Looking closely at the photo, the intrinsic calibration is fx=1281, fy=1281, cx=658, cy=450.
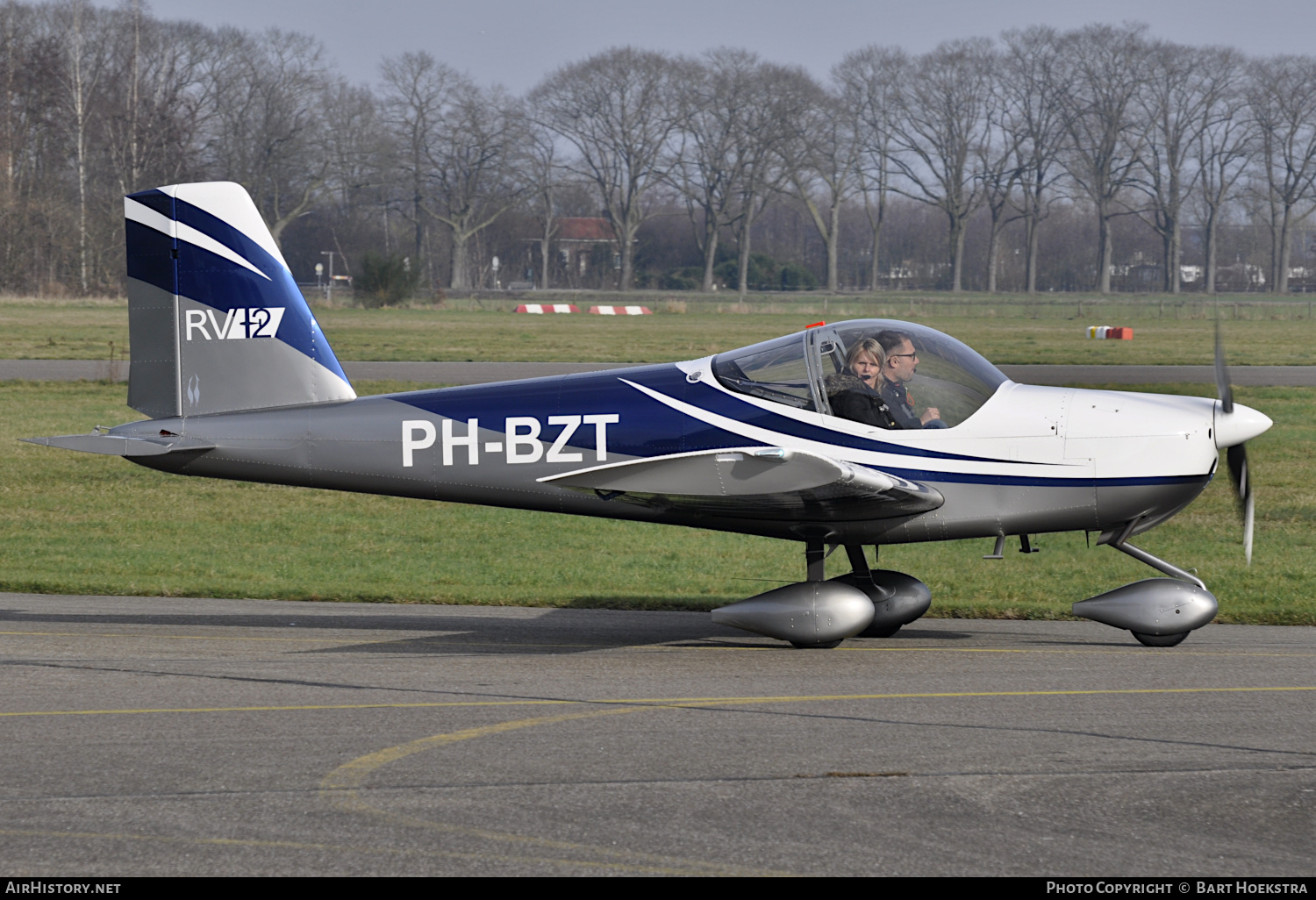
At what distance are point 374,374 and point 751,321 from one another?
2753 cm

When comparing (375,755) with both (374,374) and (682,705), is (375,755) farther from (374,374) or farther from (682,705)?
(374,374)

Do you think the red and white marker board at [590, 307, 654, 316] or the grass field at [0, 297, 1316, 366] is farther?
the red and white marker board at [590, 307, 654, 316]

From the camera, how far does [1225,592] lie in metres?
11.2

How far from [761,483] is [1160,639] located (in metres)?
3.03

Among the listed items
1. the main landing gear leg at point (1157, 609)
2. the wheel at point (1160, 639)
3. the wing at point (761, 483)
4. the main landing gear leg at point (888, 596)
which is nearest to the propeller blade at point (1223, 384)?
the main landing gear leg at point (1157, 609)

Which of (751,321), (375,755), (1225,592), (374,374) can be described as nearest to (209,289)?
(375,755)

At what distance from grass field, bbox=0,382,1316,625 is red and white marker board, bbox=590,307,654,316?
4647 cm

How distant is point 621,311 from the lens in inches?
2552

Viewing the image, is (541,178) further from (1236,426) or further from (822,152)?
(1236,426)

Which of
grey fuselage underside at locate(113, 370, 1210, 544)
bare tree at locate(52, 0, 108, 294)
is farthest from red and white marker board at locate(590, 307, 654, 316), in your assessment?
grey fuselage underside at locate(113, 370, 1210, 544)

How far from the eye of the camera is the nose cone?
8547mm

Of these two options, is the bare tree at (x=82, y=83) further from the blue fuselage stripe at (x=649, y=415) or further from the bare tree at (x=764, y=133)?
the blue fuselage stripe at (x=649, y=415)

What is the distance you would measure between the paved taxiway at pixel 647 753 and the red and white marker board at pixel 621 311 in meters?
54.6

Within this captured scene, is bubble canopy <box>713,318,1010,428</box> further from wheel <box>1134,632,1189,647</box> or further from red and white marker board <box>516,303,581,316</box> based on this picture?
red and white marker board <box>516,303,581,316</box>
